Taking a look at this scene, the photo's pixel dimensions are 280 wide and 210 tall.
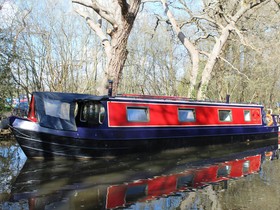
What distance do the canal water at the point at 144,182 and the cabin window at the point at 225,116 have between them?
2597 mm

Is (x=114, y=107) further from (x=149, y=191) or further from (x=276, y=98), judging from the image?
(x=276, y=98)

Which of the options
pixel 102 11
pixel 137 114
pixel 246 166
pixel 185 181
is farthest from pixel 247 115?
pixel 185 181

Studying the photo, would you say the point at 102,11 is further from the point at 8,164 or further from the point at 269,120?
the point at 269,120

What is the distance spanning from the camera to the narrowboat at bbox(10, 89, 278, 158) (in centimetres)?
913

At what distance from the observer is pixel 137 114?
10.6 meters

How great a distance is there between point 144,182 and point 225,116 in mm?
7130

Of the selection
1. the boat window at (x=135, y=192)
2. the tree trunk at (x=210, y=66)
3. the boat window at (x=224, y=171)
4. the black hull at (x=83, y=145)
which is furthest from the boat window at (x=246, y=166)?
the tree trunk at (x=210, y=66)

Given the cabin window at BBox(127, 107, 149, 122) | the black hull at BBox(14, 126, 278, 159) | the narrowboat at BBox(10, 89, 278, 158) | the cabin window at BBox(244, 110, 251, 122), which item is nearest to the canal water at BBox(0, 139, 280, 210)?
the black hull at BBox(14, 126, 278, 159)

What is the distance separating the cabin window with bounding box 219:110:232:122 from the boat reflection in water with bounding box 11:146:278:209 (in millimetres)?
2431

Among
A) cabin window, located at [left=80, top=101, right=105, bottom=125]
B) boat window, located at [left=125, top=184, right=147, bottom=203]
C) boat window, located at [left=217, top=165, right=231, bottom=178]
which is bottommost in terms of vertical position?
boat window, located at [left=217, top=165, right=231, bottom=178]

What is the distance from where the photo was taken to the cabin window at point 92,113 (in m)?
10.2

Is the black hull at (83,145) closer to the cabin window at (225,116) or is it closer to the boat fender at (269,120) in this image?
the cabin window at (225,116)

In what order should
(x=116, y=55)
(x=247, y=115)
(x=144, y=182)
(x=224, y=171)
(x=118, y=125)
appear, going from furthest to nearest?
1. (x=247, y=115)
2. (x=116, y=55)
3. (x=118, y=125)
4. (x=224, y=171)
5. (x=144, y=182)

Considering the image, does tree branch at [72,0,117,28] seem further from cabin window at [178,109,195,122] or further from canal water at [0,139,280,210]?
canal water at [0,139,280,210]
